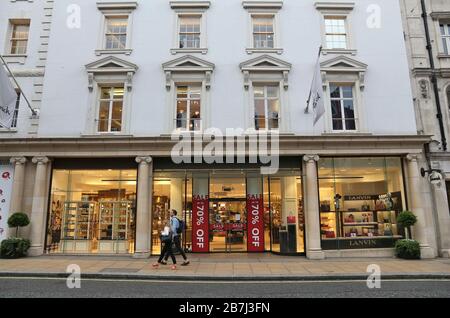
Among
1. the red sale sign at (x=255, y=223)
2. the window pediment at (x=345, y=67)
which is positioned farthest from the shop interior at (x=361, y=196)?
the window pediment at (x=345, y=67)

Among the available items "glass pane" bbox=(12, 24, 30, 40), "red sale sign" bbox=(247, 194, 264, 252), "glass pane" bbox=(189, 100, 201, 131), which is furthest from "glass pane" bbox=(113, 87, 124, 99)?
"red sale sign" bbox=(247, 194, 264, 252)

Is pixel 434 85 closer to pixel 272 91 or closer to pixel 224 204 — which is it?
pixel 272 91

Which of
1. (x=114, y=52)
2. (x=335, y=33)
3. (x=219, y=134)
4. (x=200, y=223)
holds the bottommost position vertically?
(x=200, y=223)

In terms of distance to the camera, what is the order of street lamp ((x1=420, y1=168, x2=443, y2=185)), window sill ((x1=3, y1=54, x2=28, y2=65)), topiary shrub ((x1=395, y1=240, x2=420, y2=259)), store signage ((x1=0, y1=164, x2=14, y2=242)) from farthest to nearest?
window sill ((x1=3, y1=54, x2=28, y2=65))
store signage ((x1=0, y1=164, x2=14, y2=242))
street lamp ((x1=420, y1=168, x2=443, y2=185))
topiary shrub ((x1=395, y1=240, x2=420, y2=259))

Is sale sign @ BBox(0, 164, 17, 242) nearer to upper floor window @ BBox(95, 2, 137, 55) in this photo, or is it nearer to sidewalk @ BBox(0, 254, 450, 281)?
sidewalk @ BBox(0, 254, 450, 281)

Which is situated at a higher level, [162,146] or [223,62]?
[223,62]

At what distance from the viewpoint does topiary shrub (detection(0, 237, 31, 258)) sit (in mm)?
13273

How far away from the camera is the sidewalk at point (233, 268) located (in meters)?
10.1

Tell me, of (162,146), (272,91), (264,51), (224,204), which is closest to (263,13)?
(264,51)

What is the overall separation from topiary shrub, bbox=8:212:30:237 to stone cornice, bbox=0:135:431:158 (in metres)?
2.66

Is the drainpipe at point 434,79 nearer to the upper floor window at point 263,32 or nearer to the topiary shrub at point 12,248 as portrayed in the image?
the upper floor window at point 263,32

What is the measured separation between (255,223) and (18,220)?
9.84 meters

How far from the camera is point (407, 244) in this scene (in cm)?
1355

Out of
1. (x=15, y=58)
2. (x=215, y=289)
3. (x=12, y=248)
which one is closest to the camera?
(x=215, y=289)
